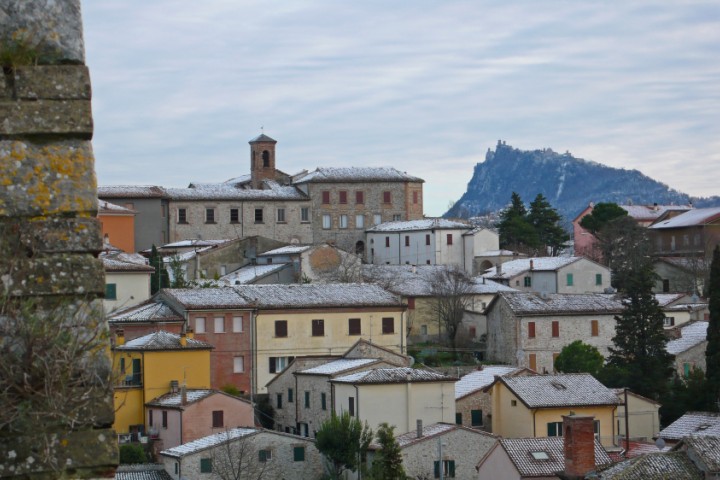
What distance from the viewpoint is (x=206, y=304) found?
53562 millimetres

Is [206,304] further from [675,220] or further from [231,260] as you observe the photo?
[675,220]

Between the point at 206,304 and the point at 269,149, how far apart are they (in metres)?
36.6

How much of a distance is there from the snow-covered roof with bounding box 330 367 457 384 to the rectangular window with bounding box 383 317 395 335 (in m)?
10.4

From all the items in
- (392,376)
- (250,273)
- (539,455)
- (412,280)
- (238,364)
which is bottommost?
(539,455)

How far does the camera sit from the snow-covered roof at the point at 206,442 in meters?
40.3

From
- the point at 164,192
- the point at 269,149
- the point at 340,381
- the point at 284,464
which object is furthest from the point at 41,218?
the point at 269,149

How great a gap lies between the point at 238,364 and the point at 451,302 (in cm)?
1351

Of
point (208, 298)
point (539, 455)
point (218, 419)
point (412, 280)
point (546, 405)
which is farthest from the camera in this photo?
point (412, 280)

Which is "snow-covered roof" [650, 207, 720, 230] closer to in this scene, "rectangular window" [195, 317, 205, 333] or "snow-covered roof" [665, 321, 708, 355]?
"snow-covered roof" [665, 321, 708, 355]

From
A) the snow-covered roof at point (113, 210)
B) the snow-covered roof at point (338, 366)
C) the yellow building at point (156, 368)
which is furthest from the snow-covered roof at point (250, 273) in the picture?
the yellow building at point (156, 368)

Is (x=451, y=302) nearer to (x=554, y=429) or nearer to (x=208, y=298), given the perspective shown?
(x=208, y=298)

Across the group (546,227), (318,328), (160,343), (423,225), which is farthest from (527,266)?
(160,343)

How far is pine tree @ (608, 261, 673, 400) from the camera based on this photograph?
51.0m

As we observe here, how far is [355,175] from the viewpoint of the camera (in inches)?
3403
